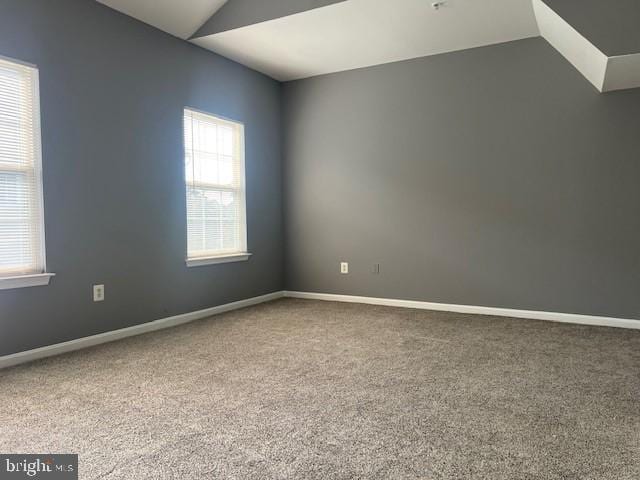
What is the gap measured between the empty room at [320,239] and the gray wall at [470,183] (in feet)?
0.07

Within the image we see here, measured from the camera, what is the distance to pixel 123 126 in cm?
364

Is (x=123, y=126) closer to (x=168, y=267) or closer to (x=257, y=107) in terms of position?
(x=168, y=267)

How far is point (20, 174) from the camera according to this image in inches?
119

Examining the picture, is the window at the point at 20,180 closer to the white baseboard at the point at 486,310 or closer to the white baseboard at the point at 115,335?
the white baseboard at the point at 115,335

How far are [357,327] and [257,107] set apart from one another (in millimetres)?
2657

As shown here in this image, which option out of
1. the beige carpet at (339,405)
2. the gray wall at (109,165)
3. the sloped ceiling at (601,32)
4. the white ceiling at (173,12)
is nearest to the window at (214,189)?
the gray wall at (109,165)

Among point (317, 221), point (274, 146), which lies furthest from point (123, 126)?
point (317, 221)

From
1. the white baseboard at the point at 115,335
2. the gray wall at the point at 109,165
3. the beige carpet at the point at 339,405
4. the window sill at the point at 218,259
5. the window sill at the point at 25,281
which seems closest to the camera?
the beige carpet at the point at 339,405

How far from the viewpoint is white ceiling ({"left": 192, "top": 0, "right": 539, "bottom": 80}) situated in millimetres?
3549

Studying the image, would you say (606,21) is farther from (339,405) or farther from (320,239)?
(320,239)

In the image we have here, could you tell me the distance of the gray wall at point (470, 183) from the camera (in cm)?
395

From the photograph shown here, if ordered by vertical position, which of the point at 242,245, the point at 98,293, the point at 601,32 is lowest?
the point at 98,293

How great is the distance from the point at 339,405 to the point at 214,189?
2.85 metres

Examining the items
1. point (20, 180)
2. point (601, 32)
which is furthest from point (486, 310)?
point (20, 180)
